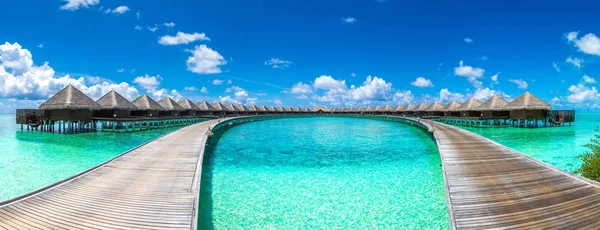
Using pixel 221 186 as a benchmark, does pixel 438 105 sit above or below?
above

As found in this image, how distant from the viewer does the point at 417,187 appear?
27.4 ft

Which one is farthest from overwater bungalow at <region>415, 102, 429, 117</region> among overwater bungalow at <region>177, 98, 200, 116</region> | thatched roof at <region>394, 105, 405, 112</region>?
overwater bungalow at <region>177, 98, 200, 116</region>

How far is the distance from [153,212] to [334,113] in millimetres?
61914

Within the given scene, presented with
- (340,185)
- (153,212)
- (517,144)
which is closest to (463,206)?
(340,185)

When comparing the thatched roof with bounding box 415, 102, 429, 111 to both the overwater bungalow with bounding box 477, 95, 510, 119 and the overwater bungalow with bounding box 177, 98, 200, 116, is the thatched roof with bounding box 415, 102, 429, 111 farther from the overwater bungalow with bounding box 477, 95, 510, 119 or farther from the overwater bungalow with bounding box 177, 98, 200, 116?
the overwater bungalow with bounding box 177, 98, 200, 116

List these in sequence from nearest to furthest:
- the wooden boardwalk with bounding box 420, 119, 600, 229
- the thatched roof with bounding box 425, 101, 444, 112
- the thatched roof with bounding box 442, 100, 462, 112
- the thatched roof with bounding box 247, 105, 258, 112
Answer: the wooden boardwalk with bounding box 420, 119, 600, 229 < the thatched roof with bounding box 442, 100, 462, 112 < the thatched roof with bounding box 425, 101, 444, 112 < the thatched roof with bounding box 247, 105, 258, 112

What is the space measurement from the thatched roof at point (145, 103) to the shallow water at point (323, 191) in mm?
17242

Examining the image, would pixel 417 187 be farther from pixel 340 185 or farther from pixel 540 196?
pixel 540 196

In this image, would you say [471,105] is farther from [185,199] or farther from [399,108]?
[185,199]

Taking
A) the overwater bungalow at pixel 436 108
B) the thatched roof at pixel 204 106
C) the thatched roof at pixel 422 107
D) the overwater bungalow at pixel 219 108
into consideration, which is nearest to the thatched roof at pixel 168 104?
the thatched roof at pixel 204 106

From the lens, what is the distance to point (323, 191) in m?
8.03

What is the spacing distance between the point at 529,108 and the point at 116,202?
103ft

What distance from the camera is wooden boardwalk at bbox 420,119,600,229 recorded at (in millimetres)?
4629

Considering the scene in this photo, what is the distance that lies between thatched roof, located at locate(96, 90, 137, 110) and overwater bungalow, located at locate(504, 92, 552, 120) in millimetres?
33814
